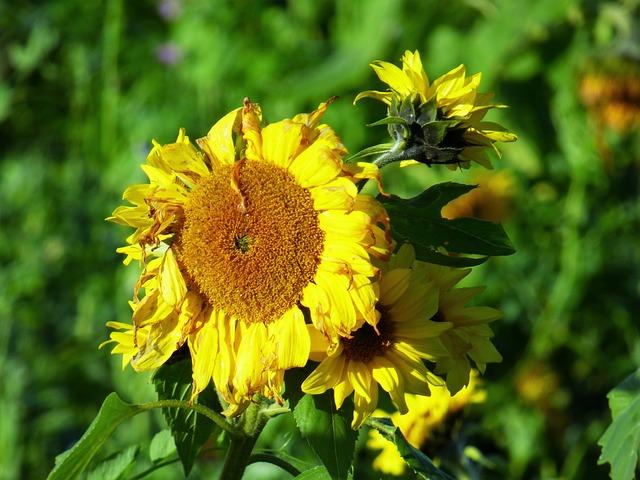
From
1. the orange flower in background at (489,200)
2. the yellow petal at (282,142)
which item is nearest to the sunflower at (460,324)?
the yellow petal at (282,142)

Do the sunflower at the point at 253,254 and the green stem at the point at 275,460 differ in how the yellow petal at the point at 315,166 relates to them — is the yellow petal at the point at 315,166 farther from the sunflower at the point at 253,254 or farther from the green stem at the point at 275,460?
the green stem at the point at 275,460

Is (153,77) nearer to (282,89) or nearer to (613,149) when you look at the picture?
(282,89)

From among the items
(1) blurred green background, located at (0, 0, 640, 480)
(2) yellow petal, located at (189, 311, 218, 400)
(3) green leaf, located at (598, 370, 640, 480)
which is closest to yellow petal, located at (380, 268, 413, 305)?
(2) yellow petal, located at (189, 311, 218, 400)

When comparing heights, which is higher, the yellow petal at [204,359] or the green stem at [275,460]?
the yellow petal at [204,359]

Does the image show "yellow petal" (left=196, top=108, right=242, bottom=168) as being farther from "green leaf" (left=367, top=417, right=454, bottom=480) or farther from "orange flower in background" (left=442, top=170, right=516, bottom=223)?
"orange flower in background" (left=442, top=170, right=516, bottom=223)

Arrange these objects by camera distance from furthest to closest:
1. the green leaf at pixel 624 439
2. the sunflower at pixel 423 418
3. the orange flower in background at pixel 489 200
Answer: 1. the orange flower in background at pixel 489 200
2. the sunflower at pixel 423 418
3. the green leaf at pixel 624 439

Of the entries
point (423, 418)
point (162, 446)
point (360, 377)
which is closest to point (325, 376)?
point (360, 377)

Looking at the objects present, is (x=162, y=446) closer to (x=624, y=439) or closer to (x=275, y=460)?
(x=275, y=460)
